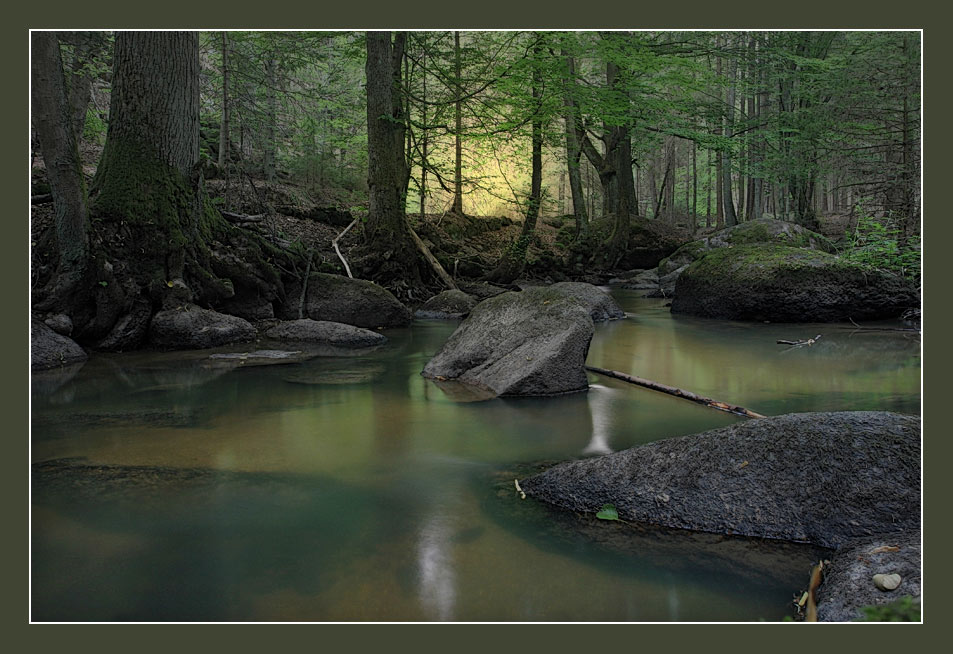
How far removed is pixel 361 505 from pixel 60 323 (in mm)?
6009

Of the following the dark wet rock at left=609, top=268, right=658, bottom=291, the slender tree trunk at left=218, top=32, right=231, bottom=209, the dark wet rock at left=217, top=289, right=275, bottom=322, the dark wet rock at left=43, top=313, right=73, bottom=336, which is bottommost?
the dark wet rock at left=43, top=313, right=73, bottom=336

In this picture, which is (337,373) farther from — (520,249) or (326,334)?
(520,249)

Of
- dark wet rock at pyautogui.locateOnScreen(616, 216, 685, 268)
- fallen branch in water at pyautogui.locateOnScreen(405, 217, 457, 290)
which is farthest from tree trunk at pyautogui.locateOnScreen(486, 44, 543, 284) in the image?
dark wet rock at pyautogui.locateOnScreen(616, 216, 685, 268)

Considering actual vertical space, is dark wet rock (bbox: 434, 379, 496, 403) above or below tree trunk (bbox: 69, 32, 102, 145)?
below

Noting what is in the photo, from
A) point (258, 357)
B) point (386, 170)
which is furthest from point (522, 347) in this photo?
point (386, 170)

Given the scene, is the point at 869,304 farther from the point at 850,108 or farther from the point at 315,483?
the point at 315,483

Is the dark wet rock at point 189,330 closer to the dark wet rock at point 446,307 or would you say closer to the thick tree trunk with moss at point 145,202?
the thick tree trunk with moss at point 145,202

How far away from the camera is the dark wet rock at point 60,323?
738 centimetres

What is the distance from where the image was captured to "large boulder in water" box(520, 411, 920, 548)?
278cm

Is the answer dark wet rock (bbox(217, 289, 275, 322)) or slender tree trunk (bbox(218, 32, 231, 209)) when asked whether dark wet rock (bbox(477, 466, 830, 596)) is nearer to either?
dark wet rock (bbox(217, 289, 275, 322))

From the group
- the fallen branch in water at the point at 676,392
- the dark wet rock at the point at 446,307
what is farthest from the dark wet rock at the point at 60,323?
the fallen branch in water at the point at 676,392

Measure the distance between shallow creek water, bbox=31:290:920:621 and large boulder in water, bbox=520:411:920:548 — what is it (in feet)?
0.38

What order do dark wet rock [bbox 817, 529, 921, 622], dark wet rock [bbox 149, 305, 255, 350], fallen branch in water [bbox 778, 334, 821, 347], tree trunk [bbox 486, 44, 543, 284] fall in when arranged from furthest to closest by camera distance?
tree trunk [bbox 486, 44, 543, 284] → fallen branch in water [bbox 778, 334, 821, 347] → dark wet rock [bbox 149, 305, 255, 350] → dark wet rock [bbox 817, 529, 921, 622]

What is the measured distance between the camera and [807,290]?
35.1 feet
